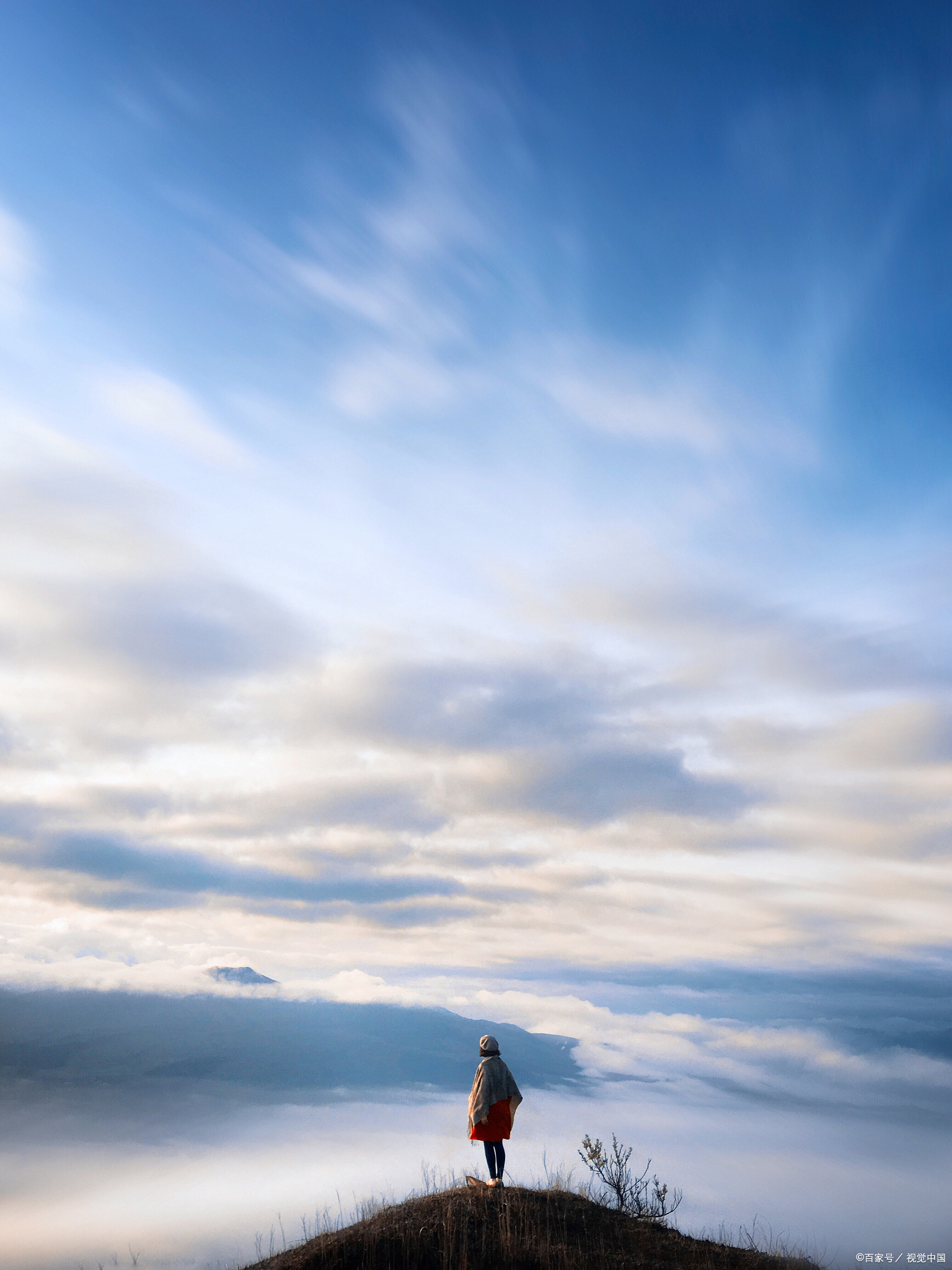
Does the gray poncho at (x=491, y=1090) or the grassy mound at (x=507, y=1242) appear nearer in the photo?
the grassy mound at (x=507, y=1242)

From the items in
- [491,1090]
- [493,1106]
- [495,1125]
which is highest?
[491,1090]

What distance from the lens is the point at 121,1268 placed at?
771 inches

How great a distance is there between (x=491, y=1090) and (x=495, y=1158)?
1.67m

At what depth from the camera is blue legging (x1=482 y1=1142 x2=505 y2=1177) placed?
18031 millimetres

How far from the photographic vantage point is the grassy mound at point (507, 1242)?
1522 cm

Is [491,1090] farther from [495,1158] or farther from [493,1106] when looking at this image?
[495,1158]

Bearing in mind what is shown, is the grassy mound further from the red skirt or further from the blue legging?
the red skirt

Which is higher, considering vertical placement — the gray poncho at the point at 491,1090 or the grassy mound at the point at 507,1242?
the gray poncho at the point at 491,1090

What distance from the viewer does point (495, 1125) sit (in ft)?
58.6

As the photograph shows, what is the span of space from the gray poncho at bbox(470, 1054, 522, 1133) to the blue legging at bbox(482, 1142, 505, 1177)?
0.63 metres

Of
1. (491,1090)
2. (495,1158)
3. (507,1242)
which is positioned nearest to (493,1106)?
(491,1090)

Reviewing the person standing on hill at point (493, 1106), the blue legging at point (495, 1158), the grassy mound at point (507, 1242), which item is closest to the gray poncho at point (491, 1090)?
the person standing on hill at point (493, 1106)

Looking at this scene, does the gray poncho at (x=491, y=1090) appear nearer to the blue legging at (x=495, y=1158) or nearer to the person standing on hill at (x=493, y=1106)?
the person standing on hill at (x=493, y=1106)

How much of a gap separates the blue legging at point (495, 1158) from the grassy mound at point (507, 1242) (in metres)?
0.41
